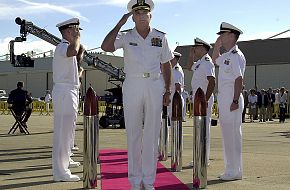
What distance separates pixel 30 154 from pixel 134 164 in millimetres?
5399

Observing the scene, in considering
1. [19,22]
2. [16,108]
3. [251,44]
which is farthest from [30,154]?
[251,44]

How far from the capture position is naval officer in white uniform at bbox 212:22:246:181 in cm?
784

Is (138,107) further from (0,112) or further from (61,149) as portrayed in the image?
(0,112)

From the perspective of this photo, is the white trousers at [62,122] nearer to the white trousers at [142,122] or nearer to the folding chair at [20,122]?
the white trousers at [142,122]

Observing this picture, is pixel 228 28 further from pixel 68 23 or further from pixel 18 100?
pixel 18 100

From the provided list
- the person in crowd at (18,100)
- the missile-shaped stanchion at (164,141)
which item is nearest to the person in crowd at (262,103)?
the person in crowd at (18,100)

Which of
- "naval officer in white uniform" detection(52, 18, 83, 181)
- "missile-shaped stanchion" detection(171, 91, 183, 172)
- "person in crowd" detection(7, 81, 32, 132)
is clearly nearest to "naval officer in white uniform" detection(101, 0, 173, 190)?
"naval officer in white uniform" detection(52, 18, 83, 181)

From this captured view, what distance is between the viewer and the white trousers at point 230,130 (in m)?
7.90

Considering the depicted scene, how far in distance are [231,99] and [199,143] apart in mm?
1225

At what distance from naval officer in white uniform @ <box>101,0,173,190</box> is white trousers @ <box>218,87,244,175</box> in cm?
164

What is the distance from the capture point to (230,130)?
797 cm

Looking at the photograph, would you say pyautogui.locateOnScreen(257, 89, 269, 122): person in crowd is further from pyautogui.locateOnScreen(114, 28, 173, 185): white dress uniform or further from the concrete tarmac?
pyautogui.locateOnScreen(114, 28, 173, 185): white dress uniform

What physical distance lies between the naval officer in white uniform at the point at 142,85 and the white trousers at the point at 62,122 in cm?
138

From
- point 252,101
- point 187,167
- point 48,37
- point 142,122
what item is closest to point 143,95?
point 142,122
